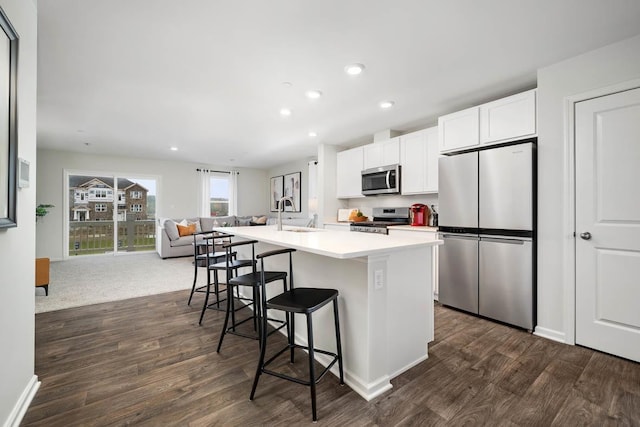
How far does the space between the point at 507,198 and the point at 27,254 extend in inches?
144

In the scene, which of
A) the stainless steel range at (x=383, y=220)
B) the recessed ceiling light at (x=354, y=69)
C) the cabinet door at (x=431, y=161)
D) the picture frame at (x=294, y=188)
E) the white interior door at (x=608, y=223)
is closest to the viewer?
the white interior door at (x=608, y=223)

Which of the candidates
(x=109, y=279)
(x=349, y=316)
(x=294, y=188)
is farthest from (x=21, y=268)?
(x=294, y=188)

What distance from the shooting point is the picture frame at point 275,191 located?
8008mm

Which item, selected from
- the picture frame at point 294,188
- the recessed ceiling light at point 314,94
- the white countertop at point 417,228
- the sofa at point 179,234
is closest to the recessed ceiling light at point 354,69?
the recessed ceiling light at point 314,94

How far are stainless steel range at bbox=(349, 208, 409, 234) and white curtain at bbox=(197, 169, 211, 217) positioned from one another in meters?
4.81

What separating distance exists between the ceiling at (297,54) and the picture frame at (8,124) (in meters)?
0.63

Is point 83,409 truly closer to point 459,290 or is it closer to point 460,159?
point 459,290

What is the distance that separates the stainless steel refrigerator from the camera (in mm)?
2555

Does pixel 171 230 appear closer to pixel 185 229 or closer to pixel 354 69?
pixel 185 229

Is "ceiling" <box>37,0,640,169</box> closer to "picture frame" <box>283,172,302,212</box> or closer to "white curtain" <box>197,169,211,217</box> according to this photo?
"picture frame" <box>283,172,302,212</box>

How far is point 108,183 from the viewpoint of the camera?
6688 millimetres

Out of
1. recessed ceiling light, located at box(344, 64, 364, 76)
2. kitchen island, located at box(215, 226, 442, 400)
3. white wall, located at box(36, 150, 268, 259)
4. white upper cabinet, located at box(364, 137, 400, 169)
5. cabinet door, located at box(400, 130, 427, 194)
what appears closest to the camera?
kitchen island, located at box(215, 226, 442, 400)

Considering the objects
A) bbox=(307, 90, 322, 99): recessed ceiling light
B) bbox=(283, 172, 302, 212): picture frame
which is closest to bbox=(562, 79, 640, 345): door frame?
bbox=(307, 90, 322, 99): recessed ceiling light

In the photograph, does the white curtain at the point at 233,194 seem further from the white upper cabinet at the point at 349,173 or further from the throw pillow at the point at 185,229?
the white upper cabinet at the point at 349,173
